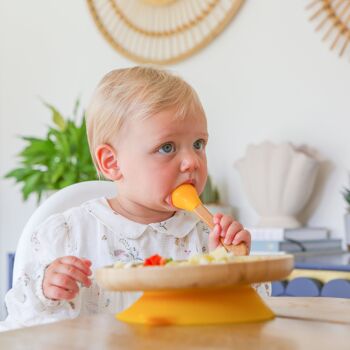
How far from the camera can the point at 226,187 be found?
2154mm

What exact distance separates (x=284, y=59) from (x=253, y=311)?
150 centimetres

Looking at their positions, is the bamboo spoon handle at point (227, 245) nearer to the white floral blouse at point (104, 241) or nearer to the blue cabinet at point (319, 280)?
the white floral blouse at point (104, 241)

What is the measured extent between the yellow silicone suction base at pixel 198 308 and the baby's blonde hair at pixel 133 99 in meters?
0.39

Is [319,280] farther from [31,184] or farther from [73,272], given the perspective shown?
[31,184]

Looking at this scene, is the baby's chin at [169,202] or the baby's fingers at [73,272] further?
the baby's chin at [169,202]

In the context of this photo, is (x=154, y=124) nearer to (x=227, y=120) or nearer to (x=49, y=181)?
(x=227, y=120)

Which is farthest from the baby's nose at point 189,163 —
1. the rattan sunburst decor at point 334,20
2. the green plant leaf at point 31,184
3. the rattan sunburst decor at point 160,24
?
the green plant leaf at point 31,184

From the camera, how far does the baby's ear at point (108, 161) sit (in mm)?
1037

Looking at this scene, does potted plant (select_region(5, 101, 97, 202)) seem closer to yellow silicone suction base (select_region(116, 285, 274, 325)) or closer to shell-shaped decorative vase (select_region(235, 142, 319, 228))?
shell-shaped decorative vase (select_region(235, 142, 319, 228))

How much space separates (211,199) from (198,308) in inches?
60.4

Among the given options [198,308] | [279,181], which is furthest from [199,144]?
[279,181]

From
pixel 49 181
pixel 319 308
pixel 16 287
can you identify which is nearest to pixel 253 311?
pixel 319 308

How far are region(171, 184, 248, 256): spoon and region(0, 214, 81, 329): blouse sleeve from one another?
0.18 metres

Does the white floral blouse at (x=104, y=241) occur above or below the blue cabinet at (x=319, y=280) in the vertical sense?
above
